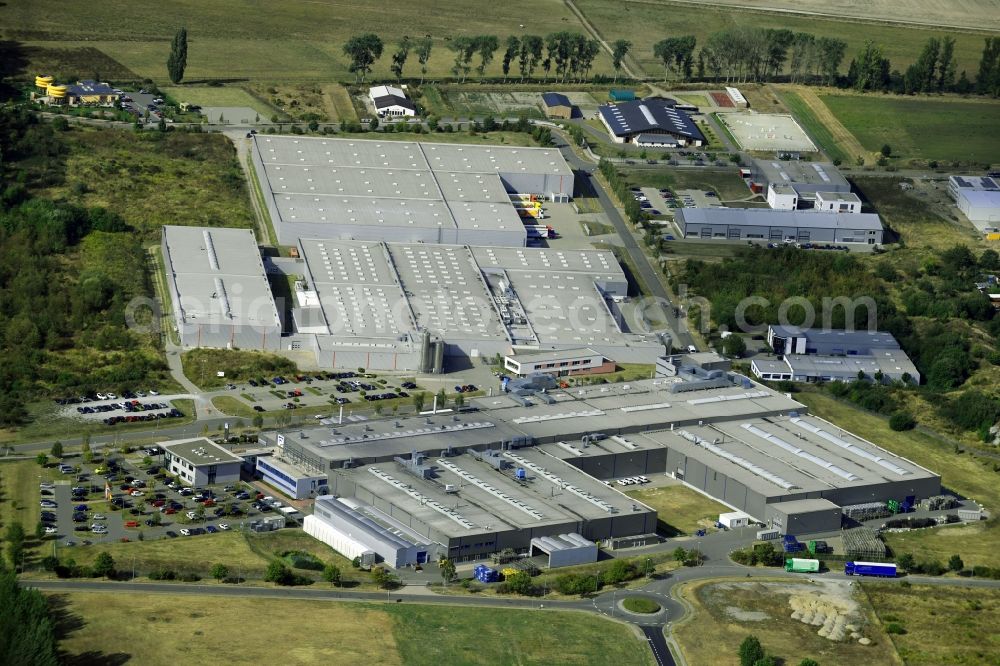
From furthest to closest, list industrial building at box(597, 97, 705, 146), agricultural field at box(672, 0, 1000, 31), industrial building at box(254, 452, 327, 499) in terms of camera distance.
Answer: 1. agricultural field at box(672, 0, 1000, 31)
2. industrial building at box(597, 97, 705, 146)
3. industrial building at box(254, 452, 327, 499)

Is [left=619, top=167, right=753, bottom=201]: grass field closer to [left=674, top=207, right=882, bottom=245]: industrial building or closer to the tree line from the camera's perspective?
[left=674, top=207, right=882, bottom=245]: industrial building

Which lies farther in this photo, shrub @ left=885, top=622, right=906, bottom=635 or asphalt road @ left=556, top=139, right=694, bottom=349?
asphalt road @ left=556, top=139, right=694, bottom=349

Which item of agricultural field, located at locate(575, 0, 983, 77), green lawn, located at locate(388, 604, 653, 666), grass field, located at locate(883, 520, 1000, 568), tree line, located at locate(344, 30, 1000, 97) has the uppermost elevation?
agricultural field, located at locate(575, 0, 983, 77)

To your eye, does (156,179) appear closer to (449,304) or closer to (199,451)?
(449,304)

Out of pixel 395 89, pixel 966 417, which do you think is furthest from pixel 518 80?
pixel 966 417

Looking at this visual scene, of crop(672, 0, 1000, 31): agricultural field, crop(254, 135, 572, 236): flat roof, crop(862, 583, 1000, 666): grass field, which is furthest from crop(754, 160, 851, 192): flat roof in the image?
crop(862, 583, 1000, 666): grass field

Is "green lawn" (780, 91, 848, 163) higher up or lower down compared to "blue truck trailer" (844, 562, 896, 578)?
higher up
